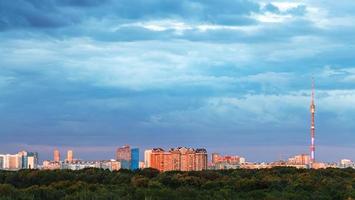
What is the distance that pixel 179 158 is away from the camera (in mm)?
95625

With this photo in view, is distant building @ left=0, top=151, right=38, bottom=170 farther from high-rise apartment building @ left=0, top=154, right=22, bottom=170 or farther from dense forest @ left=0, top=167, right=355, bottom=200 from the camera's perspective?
dense forest @ left=0, top=167, right=355, bottom=200

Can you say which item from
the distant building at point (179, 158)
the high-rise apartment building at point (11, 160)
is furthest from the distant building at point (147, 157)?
the high-rise apartment building at point (11, 160)

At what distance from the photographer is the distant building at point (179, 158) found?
308 feet

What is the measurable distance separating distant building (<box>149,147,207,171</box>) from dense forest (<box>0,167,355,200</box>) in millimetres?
30936

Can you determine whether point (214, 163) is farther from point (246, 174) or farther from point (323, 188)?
point (323, 188)

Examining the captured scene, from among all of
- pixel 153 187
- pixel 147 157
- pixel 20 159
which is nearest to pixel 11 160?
pixel 20 159

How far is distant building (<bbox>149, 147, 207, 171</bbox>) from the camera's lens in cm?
9383

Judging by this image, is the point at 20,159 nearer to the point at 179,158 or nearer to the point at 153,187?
the point at 179,158

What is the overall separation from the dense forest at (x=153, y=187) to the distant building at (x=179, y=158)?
30936mm

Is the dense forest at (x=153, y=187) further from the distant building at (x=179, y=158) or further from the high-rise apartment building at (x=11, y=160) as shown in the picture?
the high-rise apartment building at (x=11, y=160)

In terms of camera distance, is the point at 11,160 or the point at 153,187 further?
the point at 11,160

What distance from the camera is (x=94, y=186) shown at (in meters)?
42.0

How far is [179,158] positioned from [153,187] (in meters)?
52.6

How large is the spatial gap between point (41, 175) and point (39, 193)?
16.1 m
